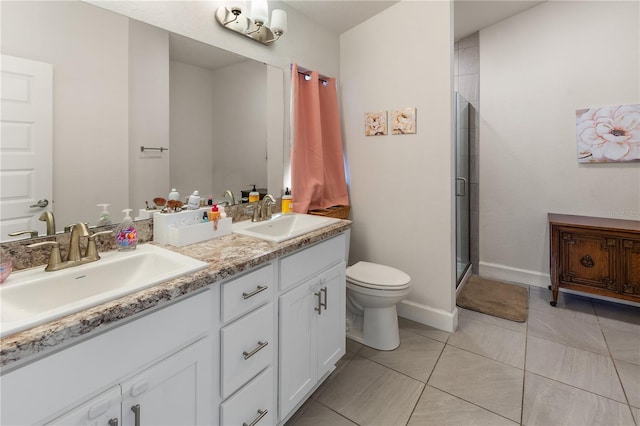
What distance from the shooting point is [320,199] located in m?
2.48

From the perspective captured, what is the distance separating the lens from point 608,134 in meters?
2.66

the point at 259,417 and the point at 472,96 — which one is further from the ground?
the point at 472,96

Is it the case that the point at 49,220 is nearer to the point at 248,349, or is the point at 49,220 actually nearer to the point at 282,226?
the point at 248,349

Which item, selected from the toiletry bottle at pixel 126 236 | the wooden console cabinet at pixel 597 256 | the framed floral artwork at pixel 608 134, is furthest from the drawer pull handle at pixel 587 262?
the toiletry bottle at pixel 126 236

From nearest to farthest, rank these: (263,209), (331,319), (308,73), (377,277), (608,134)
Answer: (331,319) < (263,209) < (377,277) < (308,73) < (608,134)

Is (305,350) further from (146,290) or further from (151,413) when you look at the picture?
(146,290)

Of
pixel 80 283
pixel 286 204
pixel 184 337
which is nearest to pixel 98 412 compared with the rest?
pixel 184 337

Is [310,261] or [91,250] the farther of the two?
[310,261]

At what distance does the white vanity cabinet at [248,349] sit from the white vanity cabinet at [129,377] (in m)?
0.07

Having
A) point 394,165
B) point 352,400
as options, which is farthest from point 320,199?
point 352,400

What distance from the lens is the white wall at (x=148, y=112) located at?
1385 mm

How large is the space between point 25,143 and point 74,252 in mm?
408

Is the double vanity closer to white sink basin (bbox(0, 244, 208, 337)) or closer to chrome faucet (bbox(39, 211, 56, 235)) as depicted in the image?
white sink basin (bbox(0, 244, 208, 337))

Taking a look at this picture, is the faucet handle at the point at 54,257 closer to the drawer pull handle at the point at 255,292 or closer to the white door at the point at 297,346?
the drawer pull handle at the point at 255,292
